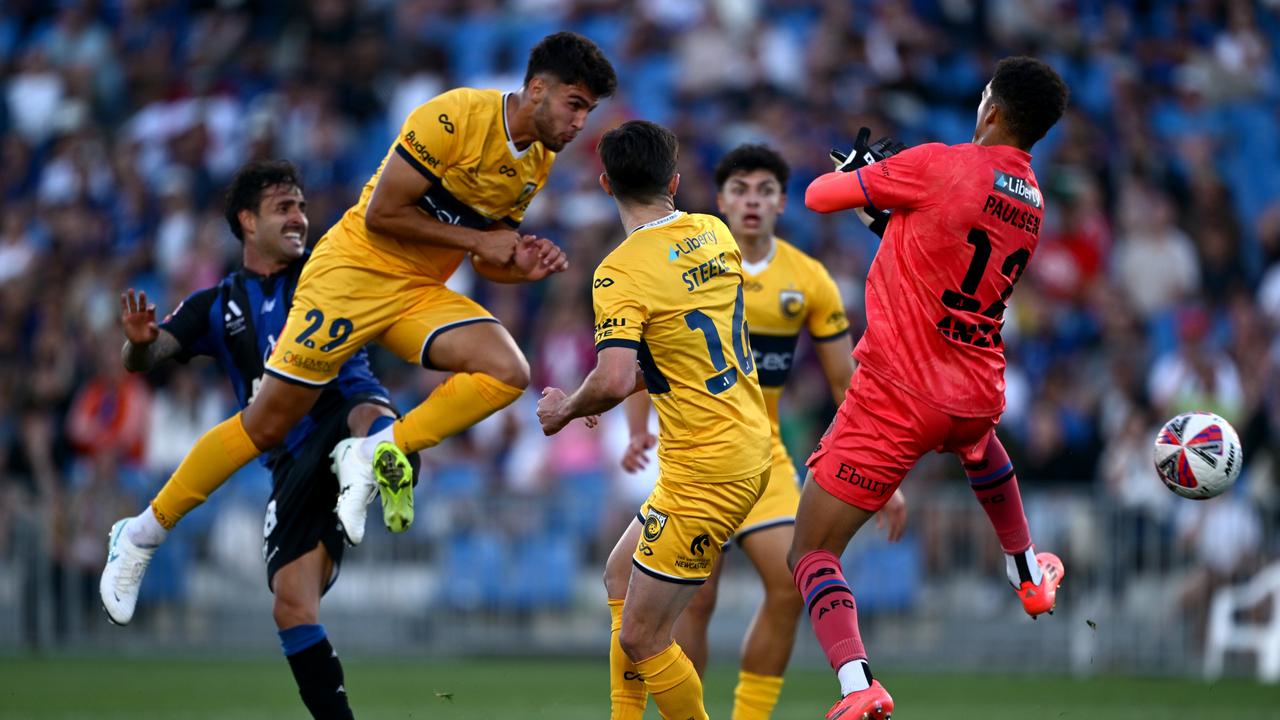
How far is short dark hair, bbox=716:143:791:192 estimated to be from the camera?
31.9ft

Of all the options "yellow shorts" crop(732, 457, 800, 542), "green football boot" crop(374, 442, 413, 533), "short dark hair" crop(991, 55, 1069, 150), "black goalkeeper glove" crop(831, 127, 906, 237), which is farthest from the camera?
"yellow shorts" crop(732, 457, 800, 542)

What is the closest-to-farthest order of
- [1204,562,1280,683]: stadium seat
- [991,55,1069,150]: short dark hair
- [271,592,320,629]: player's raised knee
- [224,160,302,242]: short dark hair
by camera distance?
[991,55,1069,150]: short dark hair < [271,592,320,629]: player's raised knee < [224,160,302,242]: short dark hair < [1204,562,1280,683]: stadium seat

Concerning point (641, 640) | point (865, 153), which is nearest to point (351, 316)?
point (641, 640)

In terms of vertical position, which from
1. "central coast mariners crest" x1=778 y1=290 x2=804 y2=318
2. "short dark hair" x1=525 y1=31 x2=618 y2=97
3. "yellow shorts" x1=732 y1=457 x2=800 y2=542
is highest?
"short dark hair" x1=525 y1=31 x2=618 y2=97

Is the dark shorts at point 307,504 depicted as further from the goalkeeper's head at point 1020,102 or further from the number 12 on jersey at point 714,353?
the goalkeeper's head at point 1020,102

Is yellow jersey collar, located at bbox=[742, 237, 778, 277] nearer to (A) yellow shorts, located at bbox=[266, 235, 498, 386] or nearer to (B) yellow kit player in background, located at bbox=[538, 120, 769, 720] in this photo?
(A) yellow shorts, located at bbox=[266, 235, 498, 386]

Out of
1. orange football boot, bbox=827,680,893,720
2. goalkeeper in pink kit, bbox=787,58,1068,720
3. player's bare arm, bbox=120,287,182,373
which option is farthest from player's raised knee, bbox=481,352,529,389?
orange football boot, bbox=827,680,893,720

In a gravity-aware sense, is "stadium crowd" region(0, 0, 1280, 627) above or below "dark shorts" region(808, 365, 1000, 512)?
above

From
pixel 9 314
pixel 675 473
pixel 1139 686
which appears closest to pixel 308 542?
pixel 675 473

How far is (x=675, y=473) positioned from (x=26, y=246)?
1443cm

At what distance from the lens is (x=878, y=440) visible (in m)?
7.83

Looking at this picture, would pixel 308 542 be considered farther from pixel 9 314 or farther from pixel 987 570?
pixel 9 314

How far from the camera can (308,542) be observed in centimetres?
915

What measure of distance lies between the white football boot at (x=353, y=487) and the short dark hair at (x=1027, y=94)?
3.57m
